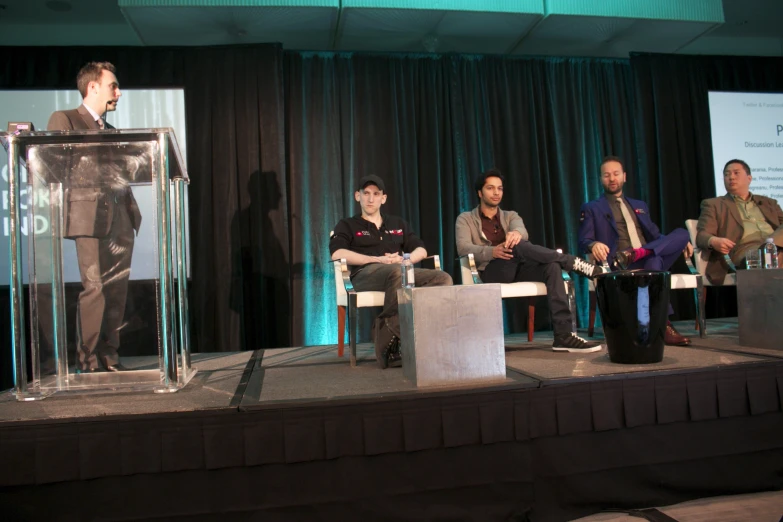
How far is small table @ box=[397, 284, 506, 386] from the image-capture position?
1.96 metres

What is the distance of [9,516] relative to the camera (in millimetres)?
1636

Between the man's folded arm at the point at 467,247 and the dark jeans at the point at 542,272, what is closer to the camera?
the dark jeans at the point at 542,272

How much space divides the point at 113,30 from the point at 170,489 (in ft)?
13.7

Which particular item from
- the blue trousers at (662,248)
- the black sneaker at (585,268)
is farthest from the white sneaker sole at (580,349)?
the blue trousers at (662,248)

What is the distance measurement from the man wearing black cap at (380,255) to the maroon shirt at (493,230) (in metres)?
0.44

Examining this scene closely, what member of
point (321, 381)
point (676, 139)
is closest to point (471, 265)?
point (321, 381)

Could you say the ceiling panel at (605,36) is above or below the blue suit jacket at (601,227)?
above

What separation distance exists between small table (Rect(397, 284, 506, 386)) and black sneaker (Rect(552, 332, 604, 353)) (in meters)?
0.90

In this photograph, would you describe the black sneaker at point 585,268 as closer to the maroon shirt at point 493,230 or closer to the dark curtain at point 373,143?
the maroon shirt at point 493,230

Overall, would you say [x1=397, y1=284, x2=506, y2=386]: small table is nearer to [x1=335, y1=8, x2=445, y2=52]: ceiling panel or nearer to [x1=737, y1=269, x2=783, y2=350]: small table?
[x1=737, y1=269, x2=783, y2=350]: small table

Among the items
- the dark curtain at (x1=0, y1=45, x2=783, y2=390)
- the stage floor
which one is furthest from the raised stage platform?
the dark curtain at (x1=0, y1=45, x2=783, y2=390)

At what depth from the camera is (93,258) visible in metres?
2.01

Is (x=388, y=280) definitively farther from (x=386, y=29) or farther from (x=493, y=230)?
(x=386, y=29)

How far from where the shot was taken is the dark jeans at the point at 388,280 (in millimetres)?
2748
